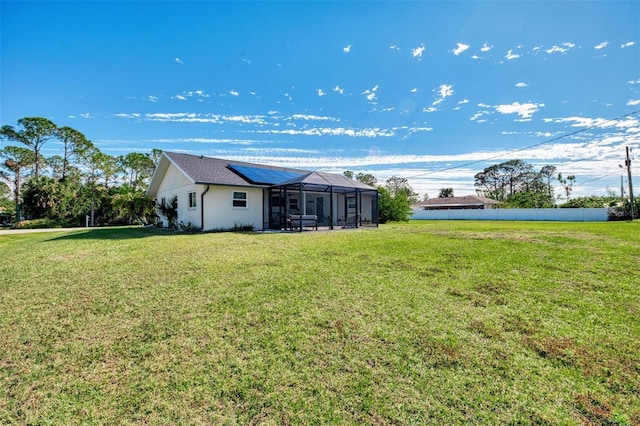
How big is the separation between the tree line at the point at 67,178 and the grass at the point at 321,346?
17597mm

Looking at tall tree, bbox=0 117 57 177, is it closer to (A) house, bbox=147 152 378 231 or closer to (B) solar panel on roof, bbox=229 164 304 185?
(A) house, bbox=147 152 378 231

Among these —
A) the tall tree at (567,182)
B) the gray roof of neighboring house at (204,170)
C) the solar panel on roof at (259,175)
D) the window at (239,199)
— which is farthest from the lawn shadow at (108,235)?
the tall tree at (567,182)

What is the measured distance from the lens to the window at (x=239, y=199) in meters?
15.0

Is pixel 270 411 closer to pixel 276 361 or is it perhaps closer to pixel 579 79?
pixel 276 361

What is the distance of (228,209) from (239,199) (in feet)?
2.85

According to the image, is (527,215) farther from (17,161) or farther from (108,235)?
(17,161)

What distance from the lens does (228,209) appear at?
14.6 m

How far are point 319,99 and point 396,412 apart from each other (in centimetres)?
2062

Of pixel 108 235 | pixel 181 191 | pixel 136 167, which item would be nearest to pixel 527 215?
pixel 181 191

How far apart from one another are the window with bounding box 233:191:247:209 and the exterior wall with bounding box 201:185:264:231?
16 cm

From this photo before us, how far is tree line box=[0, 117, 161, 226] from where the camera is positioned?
2367 cm

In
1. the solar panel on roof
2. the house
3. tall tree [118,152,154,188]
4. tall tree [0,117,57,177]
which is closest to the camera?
the house

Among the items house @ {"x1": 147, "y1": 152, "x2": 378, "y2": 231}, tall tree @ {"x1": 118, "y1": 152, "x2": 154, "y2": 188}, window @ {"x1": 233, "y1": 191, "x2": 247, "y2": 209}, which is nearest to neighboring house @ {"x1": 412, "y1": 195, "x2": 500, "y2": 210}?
house @ {"x1": 147, "y1": 152, "x2": 378, "y2": 231}

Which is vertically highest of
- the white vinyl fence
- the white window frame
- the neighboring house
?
the neighboring house
